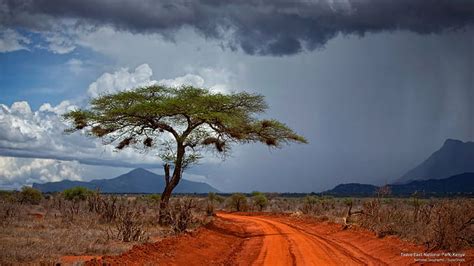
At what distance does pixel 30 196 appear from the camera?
53.6 m

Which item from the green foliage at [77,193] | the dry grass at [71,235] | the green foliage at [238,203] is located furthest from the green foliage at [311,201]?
the dry grass at [71,235]

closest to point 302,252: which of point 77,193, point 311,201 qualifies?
point 77,193

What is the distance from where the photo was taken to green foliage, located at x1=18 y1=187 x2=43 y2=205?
173ft

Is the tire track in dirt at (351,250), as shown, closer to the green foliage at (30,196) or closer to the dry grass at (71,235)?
the dry grass at (71,235)

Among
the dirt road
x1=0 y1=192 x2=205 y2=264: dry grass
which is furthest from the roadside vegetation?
the dirt road

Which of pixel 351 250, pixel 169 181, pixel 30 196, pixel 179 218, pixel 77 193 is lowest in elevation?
pixel 351 250

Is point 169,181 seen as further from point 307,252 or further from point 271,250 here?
point 307,252

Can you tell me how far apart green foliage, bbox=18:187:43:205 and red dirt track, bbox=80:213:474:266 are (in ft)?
107

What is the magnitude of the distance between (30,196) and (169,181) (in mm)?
29585

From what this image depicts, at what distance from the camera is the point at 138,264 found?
49.0ft

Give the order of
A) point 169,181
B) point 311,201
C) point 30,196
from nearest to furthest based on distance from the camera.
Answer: point 169,181
point 30,196
point 311,201

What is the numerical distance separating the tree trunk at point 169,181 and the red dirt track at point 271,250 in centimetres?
370

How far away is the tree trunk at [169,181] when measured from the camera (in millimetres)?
29355

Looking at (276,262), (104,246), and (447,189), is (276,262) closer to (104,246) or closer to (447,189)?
(104,246)
